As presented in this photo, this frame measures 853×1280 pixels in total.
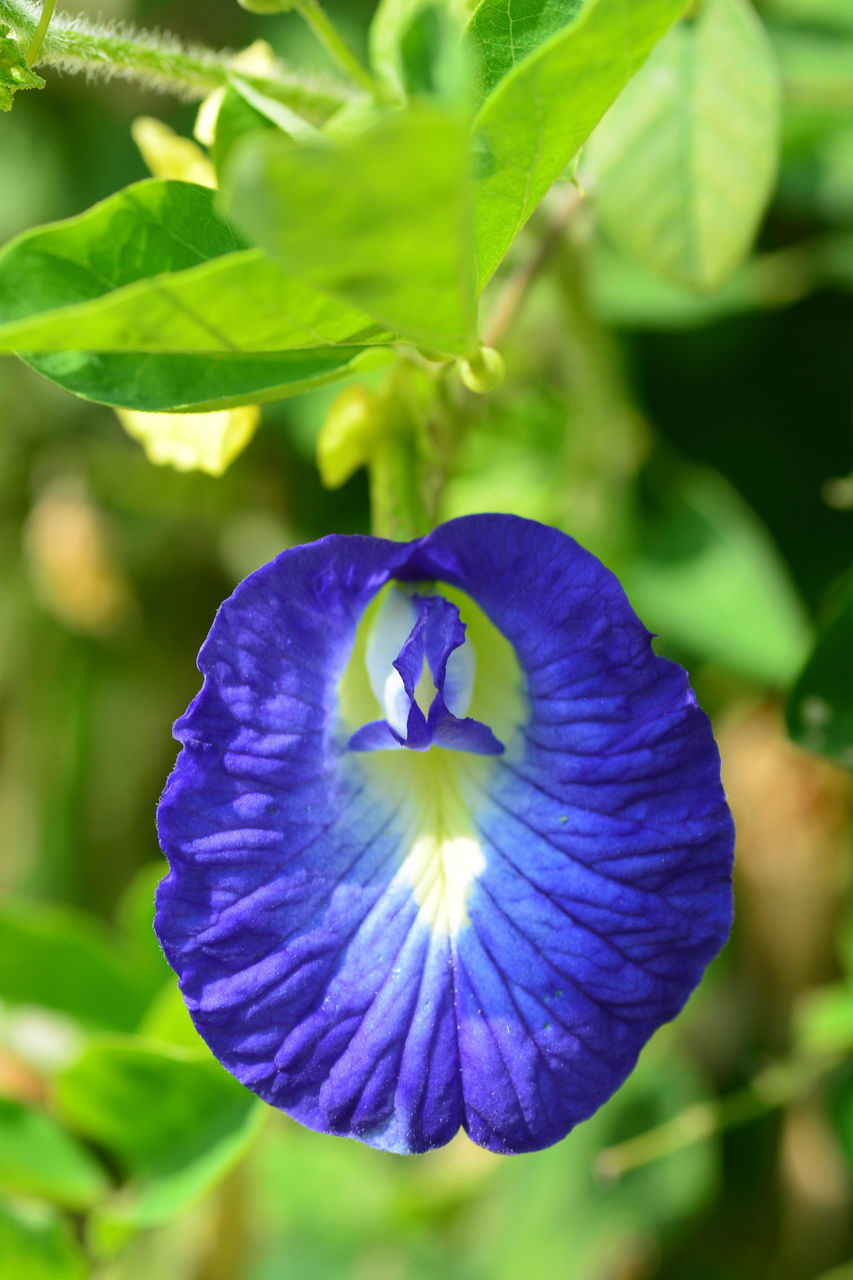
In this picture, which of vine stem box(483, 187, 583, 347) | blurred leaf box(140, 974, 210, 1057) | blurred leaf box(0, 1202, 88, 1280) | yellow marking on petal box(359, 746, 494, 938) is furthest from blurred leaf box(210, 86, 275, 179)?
blurred leaf box(0, 1202, 88, 1280)

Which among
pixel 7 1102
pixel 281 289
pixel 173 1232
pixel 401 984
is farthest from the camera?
pixel 173 1232

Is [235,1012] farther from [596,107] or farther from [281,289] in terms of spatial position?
[596,107]

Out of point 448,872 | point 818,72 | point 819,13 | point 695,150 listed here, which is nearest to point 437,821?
point 448,872

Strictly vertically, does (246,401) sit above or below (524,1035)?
above

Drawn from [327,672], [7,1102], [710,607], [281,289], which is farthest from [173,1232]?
[281,289]

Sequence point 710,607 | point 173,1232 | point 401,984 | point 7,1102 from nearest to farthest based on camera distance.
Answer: point 401,984 < point 7,1102 < point 710,607 < point 173,1232

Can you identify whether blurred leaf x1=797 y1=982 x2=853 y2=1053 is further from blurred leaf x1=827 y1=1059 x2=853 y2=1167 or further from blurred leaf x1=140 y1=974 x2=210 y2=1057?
blurred leaf x1=140 y1=974 x2=210 y2=1057

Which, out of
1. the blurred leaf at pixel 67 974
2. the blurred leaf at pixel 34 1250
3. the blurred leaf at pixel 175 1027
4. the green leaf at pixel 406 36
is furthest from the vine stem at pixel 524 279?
the blurred leaf at pixel 34 1250
